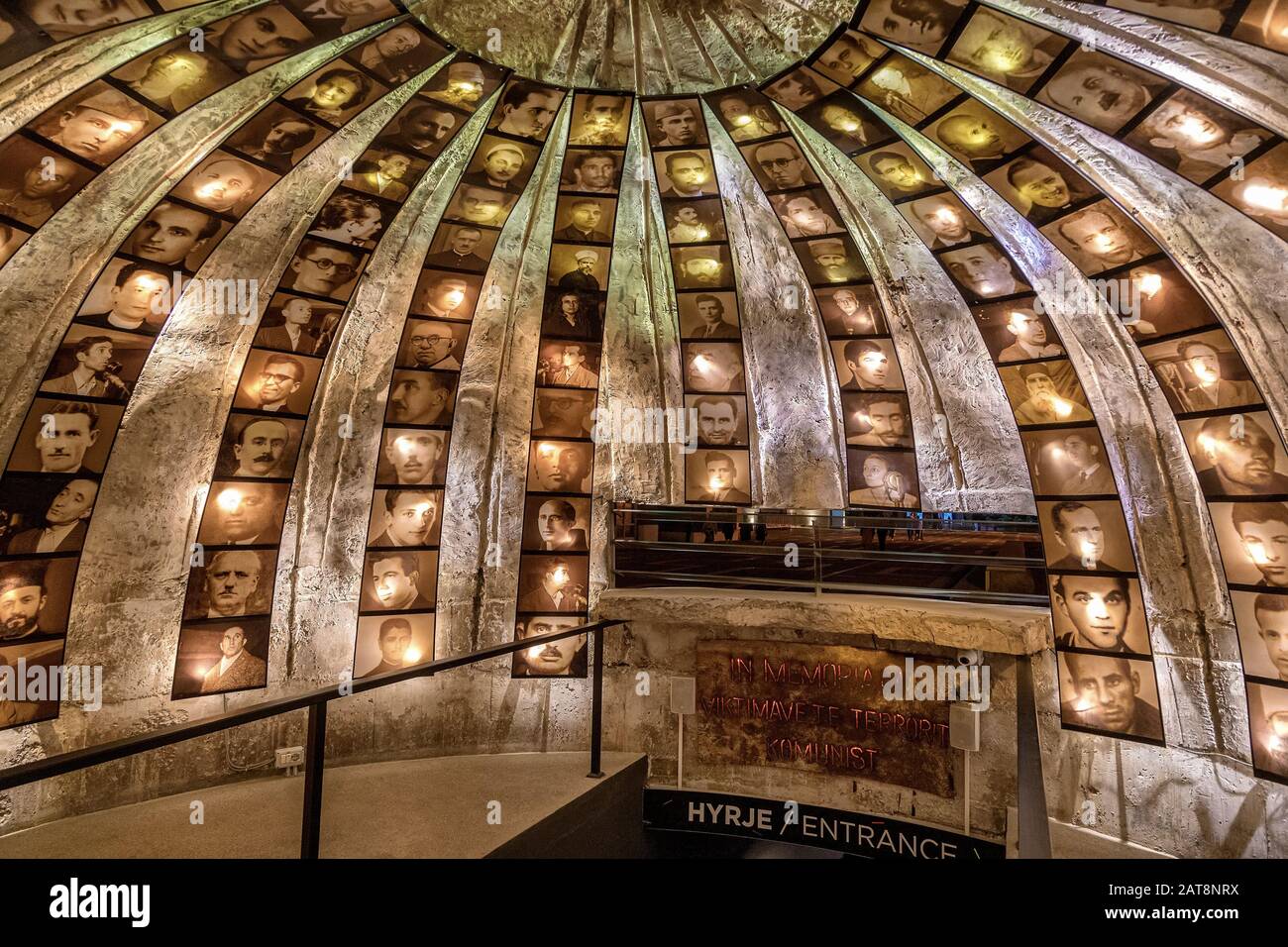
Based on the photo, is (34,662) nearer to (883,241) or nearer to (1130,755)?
(883,241)

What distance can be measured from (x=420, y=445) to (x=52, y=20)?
5.20 metres

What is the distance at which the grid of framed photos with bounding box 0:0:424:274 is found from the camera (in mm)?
5520

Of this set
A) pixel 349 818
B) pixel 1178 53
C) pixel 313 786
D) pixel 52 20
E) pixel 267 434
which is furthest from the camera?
pixel 267 434

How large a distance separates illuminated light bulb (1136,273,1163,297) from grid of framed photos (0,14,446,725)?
7.41 meters

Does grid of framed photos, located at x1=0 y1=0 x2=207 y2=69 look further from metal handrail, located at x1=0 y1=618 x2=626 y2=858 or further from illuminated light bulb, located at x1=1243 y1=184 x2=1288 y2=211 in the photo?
illuminated light bulb, located at x1=1243 y1=184 x2=1288 y2=211

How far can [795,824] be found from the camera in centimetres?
764

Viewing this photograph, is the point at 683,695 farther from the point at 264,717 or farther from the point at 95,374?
the point at 95,374

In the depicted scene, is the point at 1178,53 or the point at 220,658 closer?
the point at 1178,53

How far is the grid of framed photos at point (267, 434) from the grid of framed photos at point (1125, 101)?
206 inches

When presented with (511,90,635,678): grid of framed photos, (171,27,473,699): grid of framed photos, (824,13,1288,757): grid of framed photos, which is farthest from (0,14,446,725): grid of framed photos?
(824,13,1288,757): grid of framed photos

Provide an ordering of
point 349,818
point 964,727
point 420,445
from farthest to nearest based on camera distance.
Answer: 1. point 420,445
2. point 964,727
3. point 349,818

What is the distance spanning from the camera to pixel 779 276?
8930 mm

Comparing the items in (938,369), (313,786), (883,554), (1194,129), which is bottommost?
(313,786)

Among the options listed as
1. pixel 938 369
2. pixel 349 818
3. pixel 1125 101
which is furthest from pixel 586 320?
pixel 349 818
